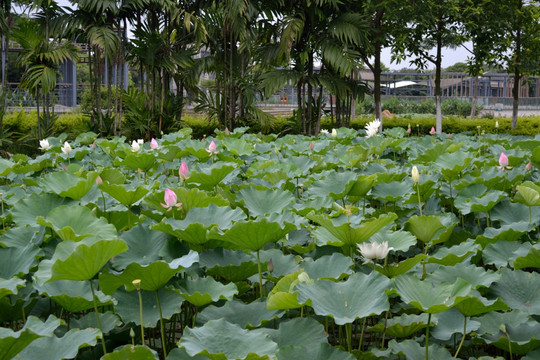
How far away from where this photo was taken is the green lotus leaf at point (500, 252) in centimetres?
155

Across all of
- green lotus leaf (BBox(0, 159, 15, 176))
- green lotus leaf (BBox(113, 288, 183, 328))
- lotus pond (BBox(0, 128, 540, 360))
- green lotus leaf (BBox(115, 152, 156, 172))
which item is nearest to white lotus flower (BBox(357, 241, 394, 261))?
lotus pond (BBox(0, 128, 540, 360))

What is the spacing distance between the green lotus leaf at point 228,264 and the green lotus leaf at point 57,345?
0.40m

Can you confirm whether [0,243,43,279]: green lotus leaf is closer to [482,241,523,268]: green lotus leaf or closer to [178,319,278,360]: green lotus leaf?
[178,319,278,360]: green lotus leaf

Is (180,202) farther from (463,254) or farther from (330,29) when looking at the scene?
(330,29)

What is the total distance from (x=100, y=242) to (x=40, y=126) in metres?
9.50

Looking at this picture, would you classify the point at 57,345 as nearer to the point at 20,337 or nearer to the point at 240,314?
the point at 20,337

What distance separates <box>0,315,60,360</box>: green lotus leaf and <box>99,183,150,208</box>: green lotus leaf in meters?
0.69

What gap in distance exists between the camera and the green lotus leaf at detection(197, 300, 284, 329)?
48.9 inches

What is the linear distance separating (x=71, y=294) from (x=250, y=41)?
9448 millimetres

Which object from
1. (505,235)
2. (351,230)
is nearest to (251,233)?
(351,230)

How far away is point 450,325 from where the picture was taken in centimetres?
131

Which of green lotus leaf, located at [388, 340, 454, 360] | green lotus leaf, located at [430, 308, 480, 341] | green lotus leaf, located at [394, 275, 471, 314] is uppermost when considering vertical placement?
green lotus leaf, located at [394, 275, 471, 314]

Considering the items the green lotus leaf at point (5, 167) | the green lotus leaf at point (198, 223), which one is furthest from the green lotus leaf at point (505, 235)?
the green lotus leaf at point (5, 167)

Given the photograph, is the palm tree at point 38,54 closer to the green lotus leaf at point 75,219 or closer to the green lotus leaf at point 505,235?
→ the green lotus leaf at point 75,219
